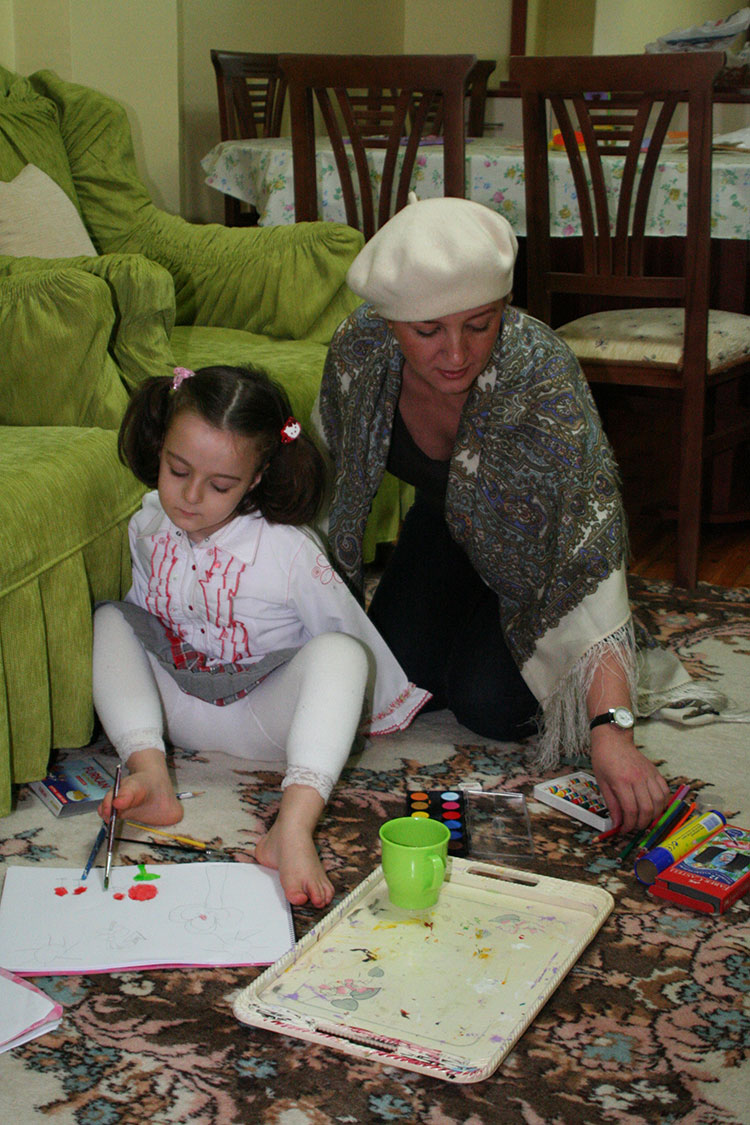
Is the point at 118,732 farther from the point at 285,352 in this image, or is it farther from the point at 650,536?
the point at 650,536

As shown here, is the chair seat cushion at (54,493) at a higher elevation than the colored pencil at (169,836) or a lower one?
higher

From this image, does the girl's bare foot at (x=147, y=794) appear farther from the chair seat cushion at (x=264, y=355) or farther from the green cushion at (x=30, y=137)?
the green cushion at (x=30, y=137)

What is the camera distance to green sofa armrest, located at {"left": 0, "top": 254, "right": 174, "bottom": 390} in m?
1.75

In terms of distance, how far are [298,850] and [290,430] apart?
1.77ft

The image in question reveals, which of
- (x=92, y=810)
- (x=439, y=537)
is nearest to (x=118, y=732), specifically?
(x=92, y=810)

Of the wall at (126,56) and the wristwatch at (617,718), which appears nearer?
the wristwatch at (617,718)

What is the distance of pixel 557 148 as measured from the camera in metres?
2.77

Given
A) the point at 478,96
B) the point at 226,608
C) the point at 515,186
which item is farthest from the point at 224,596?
the point at 478,96

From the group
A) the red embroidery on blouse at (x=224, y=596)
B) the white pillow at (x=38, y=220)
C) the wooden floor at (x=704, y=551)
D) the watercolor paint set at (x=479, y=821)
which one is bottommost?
the wooden floor at (x=704, y=551)

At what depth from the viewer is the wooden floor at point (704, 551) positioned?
2455 mm

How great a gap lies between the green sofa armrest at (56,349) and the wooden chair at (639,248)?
108 cm

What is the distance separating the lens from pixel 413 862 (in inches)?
45.9

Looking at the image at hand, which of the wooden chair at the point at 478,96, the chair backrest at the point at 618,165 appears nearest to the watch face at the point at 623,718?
the chair backrest at the point at 618,165

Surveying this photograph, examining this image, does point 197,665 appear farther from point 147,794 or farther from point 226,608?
point 147,794
